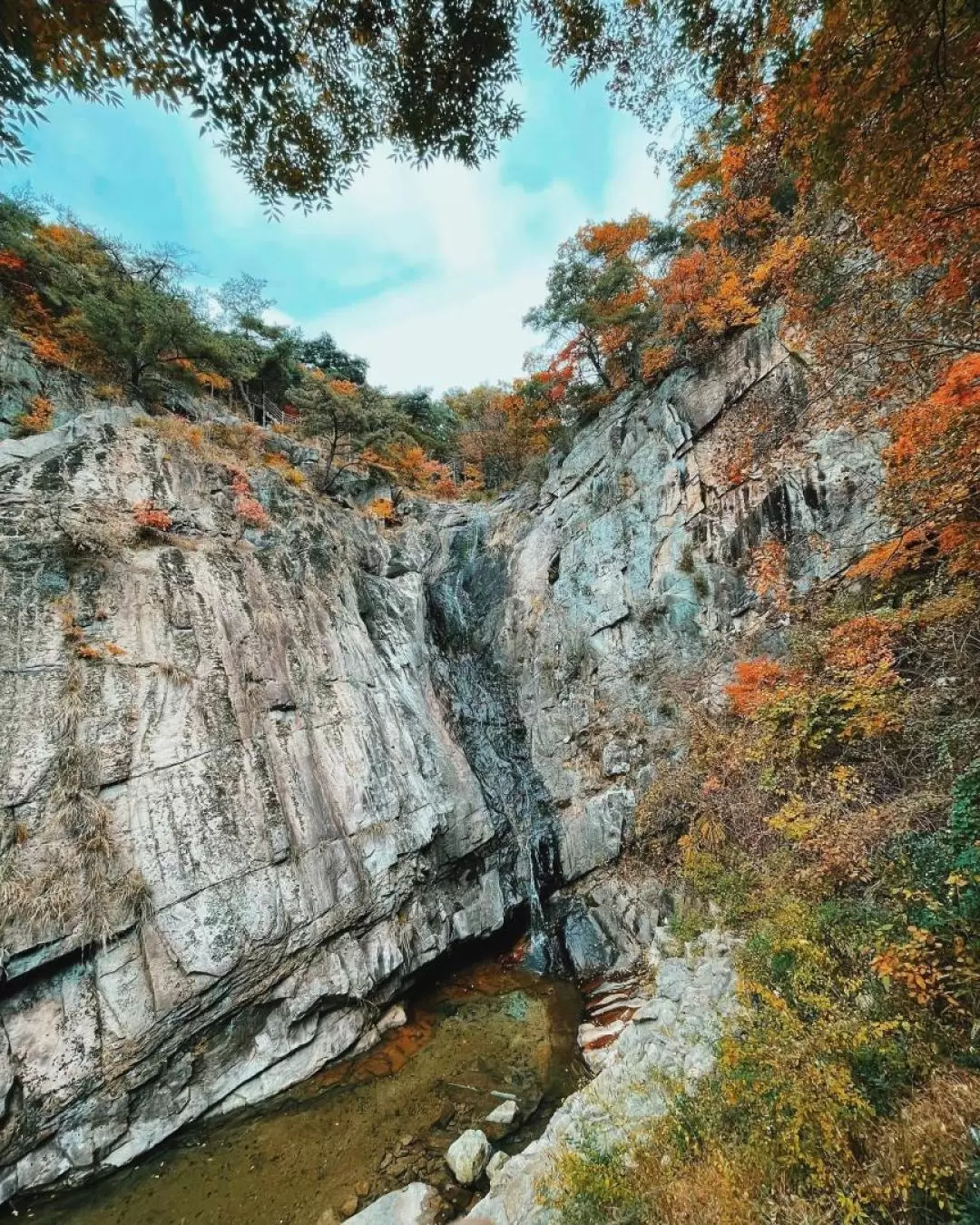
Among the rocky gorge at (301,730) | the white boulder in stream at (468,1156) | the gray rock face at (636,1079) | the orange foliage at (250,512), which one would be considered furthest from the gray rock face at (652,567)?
the orange foliage at (250,512)

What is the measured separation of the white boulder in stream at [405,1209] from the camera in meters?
5.71

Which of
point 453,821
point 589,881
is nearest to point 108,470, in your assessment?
point 453,821

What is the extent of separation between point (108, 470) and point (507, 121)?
1172 cm

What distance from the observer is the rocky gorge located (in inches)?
283

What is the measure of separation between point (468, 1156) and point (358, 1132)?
6.04 feet

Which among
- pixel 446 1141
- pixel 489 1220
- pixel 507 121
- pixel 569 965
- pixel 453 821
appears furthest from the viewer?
pixel 453 821

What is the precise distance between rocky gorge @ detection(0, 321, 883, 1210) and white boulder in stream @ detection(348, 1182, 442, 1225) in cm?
151

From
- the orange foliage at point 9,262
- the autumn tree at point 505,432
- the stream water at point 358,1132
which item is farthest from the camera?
the autumn tree at point 505,432

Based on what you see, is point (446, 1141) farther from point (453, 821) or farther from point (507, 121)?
point (507, 121)

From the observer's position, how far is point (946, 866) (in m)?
4.79

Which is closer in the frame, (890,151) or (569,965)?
(890,151)

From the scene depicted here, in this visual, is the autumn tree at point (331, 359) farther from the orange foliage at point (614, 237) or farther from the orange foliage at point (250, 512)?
the orange foliage at point (250, 512)

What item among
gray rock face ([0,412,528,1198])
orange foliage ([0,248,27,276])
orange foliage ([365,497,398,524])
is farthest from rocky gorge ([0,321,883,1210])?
orange foliage ([0,248,27,276])

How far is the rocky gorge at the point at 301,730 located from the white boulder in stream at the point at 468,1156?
1570 mm
